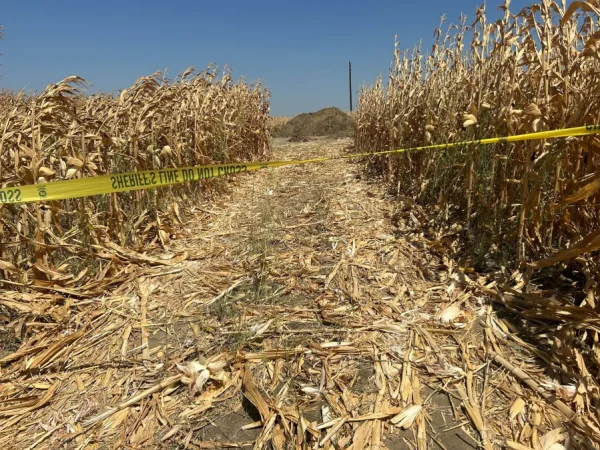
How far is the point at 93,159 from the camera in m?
4.09

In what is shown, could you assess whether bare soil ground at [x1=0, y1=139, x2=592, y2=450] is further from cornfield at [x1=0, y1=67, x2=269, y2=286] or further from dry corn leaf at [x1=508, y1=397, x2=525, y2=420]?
cornfield at [x1=0, y1=67, x2=269, y2=286]

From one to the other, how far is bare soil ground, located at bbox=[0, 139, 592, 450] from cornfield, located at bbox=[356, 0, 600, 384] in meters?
0.36

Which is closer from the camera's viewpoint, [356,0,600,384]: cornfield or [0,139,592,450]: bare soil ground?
[0,139,592,450]: bare soil ground

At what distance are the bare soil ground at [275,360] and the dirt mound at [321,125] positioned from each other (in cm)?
1730

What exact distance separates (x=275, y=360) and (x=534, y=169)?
2606 mm

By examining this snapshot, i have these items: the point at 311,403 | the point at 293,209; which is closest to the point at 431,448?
the point at 311,403

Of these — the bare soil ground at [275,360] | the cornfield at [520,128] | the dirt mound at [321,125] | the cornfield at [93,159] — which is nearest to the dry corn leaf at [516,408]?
the bare soil ground at [275,360]

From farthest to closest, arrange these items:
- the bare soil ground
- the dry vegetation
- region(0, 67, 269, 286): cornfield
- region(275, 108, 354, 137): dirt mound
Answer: region(275, 108, 354, 137): dirt mound
region(0, 67, 269, 286): cornfield
the dry vegetation
the bare soil ground

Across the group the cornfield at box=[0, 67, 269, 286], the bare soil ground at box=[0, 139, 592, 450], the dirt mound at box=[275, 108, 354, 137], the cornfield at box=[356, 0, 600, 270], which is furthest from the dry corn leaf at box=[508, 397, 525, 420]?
the dirt mound at box=[275, 108, 354, 137]

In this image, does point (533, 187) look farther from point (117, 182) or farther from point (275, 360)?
point (117, 182)

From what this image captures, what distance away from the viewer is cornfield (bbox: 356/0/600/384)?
2.47 metres

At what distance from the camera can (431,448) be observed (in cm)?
183

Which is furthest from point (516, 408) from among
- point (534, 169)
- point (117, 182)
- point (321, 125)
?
point (321, 125)

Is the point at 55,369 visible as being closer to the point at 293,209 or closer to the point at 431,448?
the point at 431,448
